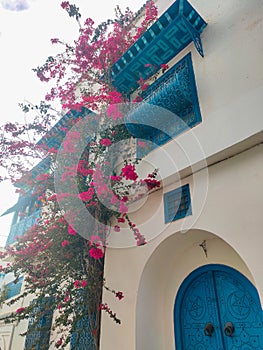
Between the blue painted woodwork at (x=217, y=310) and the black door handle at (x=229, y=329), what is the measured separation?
1.4 inches

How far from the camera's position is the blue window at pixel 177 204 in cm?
374

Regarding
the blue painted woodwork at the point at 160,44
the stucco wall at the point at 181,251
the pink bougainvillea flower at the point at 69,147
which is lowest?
the stucco wall at the point at 181,251

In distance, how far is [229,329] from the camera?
3.32 meters

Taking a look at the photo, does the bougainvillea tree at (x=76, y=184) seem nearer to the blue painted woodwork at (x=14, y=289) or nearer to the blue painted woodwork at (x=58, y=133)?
the blue painted woodwork at (x=58, y=133)

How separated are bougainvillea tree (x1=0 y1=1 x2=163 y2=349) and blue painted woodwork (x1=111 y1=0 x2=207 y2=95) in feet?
1.08

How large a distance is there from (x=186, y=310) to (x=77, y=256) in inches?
74.7

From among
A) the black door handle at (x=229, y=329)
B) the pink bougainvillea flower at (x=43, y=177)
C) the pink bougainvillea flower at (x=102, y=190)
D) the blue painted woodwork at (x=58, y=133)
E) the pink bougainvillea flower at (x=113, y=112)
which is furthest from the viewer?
the blue painted woodwork at (x=58, y=133)

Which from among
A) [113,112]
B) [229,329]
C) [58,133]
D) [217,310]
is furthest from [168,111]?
[229,329]

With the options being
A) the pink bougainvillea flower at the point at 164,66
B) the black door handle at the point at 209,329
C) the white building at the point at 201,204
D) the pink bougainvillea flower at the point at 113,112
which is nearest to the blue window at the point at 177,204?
the white building at the point at 201,204

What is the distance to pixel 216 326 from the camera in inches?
137

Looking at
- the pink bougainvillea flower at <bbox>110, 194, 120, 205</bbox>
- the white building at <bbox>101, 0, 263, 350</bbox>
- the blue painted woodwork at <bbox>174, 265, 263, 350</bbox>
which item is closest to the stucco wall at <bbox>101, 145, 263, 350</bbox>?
the white building at <bbox>101, 0, 263, 350</bbox>

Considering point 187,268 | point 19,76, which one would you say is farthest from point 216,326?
point 19,76

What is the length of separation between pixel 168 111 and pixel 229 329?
10.9 ft

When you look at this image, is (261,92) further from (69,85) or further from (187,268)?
(69,85)
